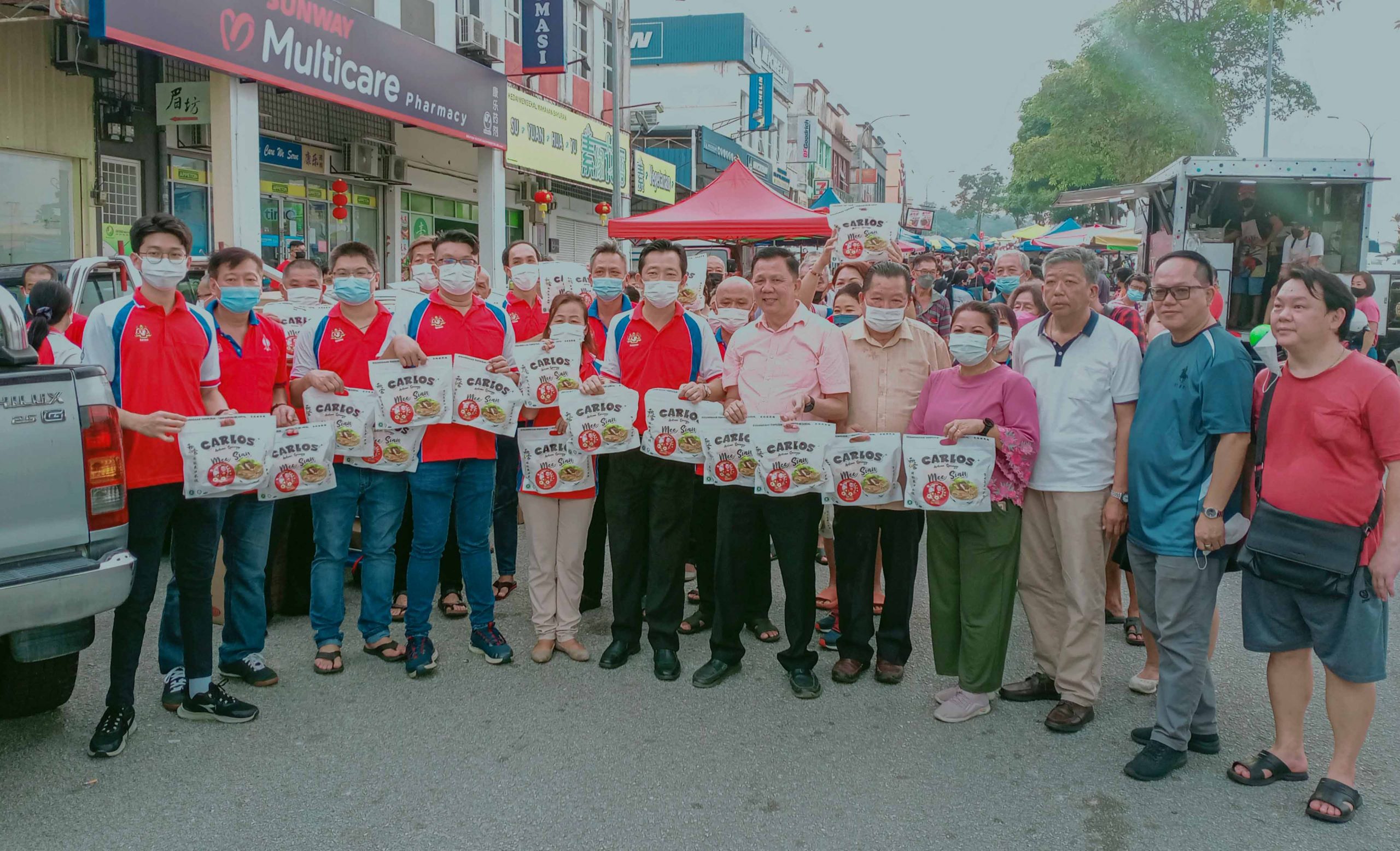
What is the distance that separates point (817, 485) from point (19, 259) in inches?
407

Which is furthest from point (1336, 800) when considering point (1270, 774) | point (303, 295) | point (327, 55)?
point (327, 55)

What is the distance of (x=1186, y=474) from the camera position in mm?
4230

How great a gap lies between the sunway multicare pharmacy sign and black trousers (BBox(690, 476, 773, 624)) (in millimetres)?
7643

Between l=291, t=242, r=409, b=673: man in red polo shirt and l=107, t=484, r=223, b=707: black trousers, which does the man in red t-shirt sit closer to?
l=291, t=242, r=409, b=673: man in red polo shirt

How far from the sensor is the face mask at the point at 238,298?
479 cm

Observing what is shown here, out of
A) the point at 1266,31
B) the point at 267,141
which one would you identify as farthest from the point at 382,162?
the point at 1266,31

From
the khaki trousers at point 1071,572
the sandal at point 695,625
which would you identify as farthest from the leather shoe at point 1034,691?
the sandal at point 695,625

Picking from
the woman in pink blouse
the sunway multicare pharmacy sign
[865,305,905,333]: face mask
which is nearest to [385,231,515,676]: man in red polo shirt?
[865,305,905,333]: face mask

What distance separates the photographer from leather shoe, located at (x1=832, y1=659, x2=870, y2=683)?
5.17 meters

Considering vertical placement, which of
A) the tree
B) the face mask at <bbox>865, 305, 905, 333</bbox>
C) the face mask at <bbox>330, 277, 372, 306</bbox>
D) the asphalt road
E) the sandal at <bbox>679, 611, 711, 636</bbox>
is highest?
the tree

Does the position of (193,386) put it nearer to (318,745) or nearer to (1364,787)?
(318,745)

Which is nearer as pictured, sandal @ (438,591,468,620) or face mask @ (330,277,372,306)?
face mask @ (330,277,372,306)

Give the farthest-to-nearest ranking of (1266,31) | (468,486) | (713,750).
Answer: (1266,31) < (468,486) < (713,750)

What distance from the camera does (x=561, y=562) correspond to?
18.1 ft
